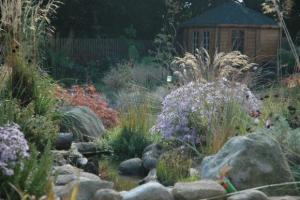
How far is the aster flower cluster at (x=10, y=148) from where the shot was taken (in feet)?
13.3

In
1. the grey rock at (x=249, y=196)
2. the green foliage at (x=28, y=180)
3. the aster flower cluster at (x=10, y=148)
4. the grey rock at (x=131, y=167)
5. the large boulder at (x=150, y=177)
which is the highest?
the aster flower cluster at (x=10, y=148)

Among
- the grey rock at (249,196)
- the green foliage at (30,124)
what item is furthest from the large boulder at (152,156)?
the grey rock at (249,196)

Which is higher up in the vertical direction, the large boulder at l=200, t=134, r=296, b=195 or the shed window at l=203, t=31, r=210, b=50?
the large boulder at l=200, t=134, r=296, b=195

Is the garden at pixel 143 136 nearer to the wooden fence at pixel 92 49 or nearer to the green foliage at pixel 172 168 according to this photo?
the green foliage at pixel 172 168

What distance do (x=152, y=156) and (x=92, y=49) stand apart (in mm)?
15924

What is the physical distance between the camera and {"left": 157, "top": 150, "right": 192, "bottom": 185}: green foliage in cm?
677

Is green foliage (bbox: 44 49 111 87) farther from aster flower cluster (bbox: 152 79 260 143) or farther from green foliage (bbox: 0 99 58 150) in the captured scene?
green foliage (bbox: 0 99 58 150)

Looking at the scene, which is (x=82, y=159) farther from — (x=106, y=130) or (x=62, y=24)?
(x=62, y=24)

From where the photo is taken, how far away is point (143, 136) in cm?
901

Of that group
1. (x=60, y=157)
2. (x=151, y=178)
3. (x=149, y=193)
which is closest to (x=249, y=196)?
(x=149, y=193)

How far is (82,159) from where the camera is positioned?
7.73 m

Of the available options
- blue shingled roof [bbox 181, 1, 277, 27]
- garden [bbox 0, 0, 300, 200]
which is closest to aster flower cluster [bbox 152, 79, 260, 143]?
garden [bbox 0, 0, 300, 200]

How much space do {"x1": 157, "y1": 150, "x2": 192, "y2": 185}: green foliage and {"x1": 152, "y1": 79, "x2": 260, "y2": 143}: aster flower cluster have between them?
456 mm

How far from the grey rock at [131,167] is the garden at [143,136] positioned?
0.04ft
